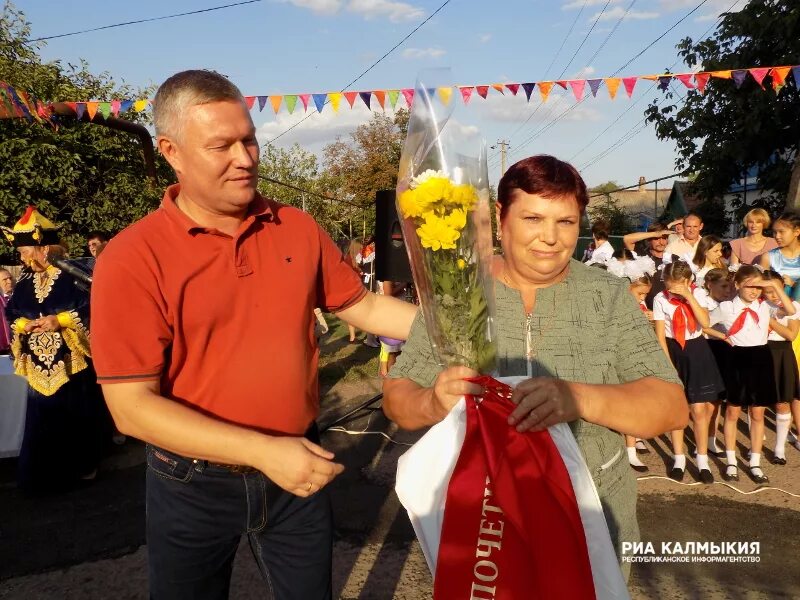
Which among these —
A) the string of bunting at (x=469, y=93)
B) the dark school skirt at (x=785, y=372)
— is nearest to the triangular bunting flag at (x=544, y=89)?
the string of bunting at (x=469, y=93)

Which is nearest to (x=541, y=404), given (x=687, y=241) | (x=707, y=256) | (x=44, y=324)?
(x=44, y=324)

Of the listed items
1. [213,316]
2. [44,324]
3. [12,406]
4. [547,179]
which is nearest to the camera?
[547,179]

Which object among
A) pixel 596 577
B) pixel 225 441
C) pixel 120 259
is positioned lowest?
pixel 596 577

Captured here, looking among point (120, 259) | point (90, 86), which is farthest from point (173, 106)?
point (90, 86)

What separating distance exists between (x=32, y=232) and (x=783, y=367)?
6.36m

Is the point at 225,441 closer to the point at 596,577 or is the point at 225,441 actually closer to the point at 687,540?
the point at 596,577

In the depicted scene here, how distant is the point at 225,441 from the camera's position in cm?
176

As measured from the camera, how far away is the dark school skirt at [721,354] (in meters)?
5.67

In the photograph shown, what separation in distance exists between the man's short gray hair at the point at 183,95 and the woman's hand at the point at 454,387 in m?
1.07

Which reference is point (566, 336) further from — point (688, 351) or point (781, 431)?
point (781, 431)

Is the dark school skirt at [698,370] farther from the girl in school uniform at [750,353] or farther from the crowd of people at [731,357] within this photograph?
the girl in school uniform at [750,353]

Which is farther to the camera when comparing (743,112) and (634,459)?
(743,112)

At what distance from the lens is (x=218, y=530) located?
6.89ft

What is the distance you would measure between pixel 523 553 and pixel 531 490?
16 centimetres
